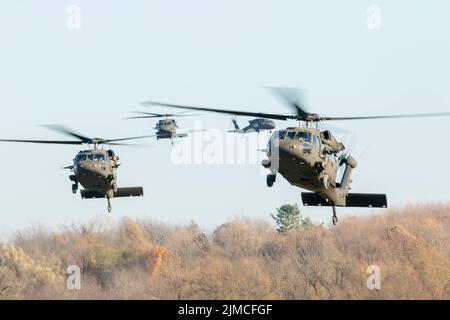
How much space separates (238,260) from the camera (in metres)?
136

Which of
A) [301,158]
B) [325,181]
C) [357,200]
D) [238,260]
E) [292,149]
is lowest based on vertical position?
[238,260]

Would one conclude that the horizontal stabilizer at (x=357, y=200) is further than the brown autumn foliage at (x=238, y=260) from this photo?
No

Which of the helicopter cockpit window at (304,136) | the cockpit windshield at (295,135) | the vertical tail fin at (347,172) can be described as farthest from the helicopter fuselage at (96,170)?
the helicopter cockpit window at (304,136)

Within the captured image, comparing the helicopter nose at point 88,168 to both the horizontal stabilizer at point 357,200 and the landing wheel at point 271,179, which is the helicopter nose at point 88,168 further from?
the landing wheel at point 271,179

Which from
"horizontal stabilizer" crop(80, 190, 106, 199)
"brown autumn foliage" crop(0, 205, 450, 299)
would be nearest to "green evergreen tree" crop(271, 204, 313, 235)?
"brown autumn foliage" crop(0, 205, 450, 299)

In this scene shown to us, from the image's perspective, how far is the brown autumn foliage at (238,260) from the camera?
11775 centimetres

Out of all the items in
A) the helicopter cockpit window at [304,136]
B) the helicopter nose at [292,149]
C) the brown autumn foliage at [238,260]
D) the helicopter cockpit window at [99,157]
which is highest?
the helicopter cockpit window at [304,136]

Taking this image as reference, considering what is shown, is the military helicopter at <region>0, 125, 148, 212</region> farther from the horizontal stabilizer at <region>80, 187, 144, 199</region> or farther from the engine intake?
the engine intake

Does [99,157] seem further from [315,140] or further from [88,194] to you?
[315,140]

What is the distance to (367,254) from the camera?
128m

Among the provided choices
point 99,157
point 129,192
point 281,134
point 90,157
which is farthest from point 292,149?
point 129,192

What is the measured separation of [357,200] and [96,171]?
46.4ft
